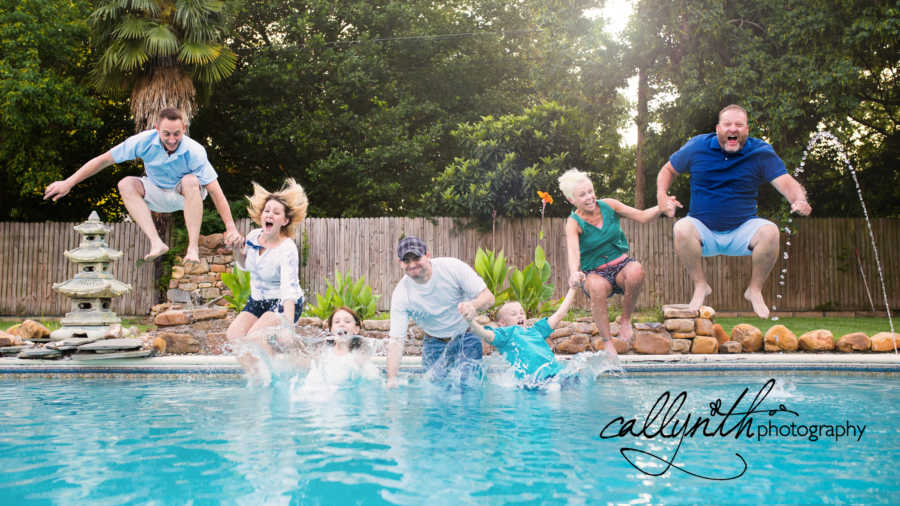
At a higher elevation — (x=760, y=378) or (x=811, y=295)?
(x=811, y=295)

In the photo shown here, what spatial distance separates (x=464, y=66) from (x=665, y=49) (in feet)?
26.3

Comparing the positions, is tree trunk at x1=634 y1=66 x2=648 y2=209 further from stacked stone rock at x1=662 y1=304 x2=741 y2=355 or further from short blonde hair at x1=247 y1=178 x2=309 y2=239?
short blonde hair at x1=247 y1=178 x2=309 y2=239

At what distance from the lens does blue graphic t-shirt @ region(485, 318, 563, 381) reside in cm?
552

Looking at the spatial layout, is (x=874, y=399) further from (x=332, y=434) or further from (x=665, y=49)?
(x=665, y=49)

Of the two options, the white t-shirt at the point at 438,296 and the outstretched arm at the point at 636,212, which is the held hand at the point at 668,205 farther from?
the white t-shirt at the point at 438,296

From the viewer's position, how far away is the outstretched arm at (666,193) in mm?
4627

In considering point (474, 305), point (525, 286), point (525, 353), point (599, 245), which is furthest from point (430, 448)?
point (525, 286)

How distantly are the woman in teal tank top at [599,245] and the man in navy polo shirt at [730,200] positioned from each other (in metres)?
0.61

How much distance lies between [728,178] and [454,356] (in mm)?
2655

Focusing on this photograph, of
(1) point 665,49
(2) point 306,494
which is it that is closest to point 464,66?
(1) point 665,49

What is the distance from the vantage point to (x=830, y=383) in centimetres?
677

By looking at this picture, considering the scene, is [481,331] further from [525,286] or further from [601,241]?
[525,286]

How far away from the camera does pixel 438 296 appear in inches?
215

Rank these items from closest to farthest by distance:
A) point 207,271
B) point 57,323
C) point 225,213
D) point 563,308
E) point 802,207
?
point 802,207 → point 225,213 → point 563,308 → point 57,323 → point 207,271
